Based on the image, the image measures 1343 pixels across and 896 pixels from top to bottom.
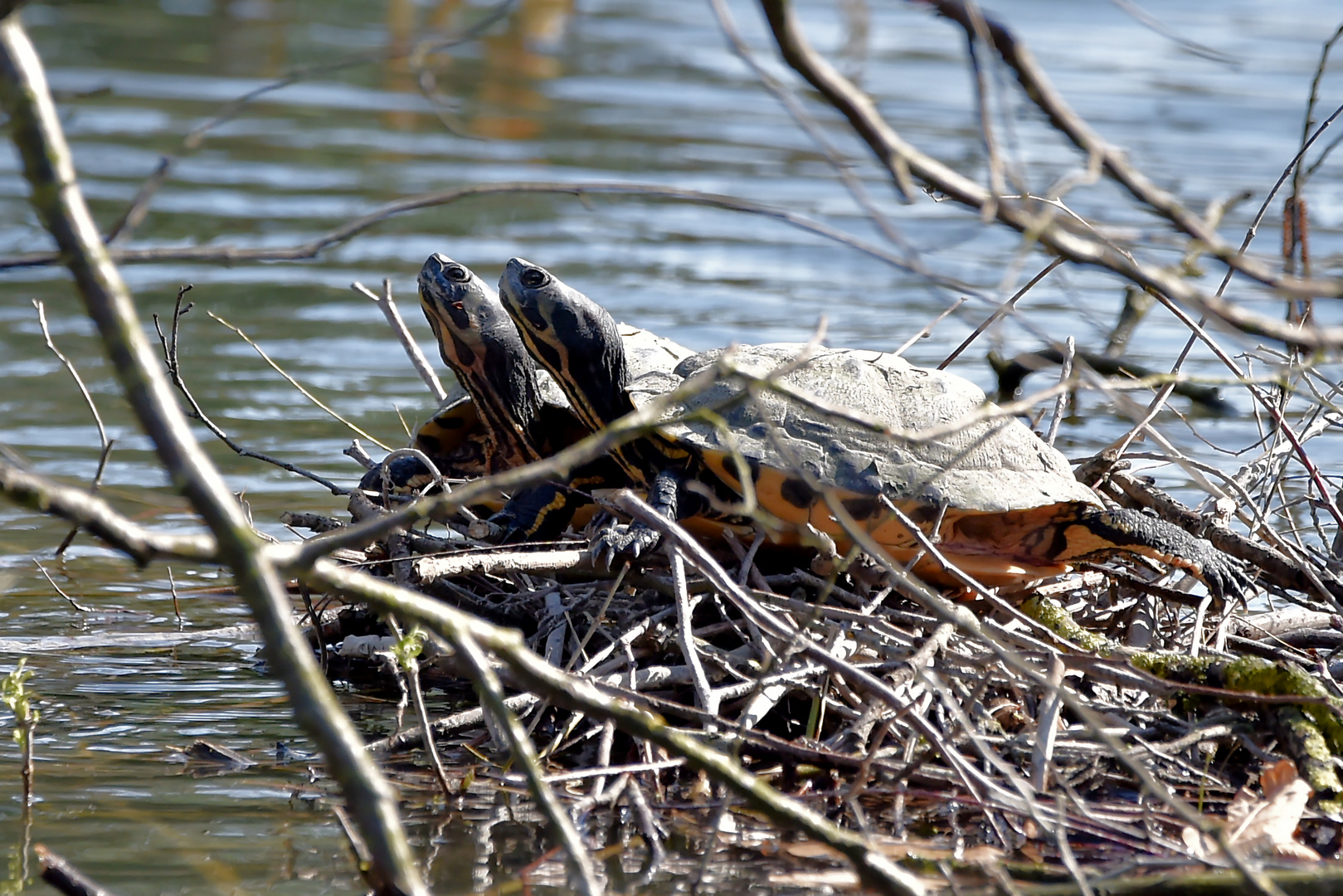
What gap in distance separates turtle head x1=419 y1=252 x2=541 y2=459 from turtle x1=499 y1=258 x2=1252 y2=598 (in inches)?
7.6

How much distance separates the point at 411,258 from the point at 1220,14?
15939 mm

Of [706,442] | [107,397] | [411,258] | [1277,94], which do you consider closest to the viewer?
[706,442]

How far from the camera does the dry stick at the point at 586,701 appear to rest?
1.73 metres

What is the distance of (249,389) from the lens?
693cm

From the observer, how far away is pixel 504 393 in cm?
395

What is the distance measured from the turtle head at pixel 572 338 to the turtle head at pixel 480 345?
15 centimetres

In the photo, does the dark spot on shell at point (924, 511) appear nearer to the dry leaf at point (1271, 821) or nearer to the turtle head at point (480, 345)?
the dry leaf at point (1271, 821)

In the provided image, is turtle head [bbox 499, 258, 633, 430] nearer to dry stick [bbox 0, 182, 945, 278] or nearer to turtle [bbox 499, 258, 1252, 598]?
turtle [bbox 499, 258, 1252, 598]

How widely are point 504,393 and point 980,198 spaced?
2.53m

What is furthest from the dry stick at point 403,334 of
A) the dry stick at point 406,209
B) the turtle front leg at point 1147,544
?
the dry stick at point 406,209

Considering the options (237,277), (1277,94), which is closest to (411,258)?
(237,277)

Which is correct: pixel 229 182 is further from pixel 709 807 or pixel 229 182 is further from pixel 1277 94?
pixel 1277 94

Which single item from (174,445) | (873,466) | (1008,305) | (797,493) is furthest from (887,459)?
(174,445)

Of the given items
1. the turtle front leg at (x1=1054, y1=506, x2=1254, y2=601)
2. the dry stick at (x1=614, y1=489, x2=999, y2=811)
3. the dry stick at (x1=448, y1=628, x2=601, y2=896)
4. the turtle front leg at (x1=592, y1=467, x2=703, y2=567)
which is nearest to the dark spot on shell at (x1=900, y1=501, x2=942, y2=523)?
the turtle front leg at (x1=1054, y1=506, x2=1254, y2=601)
